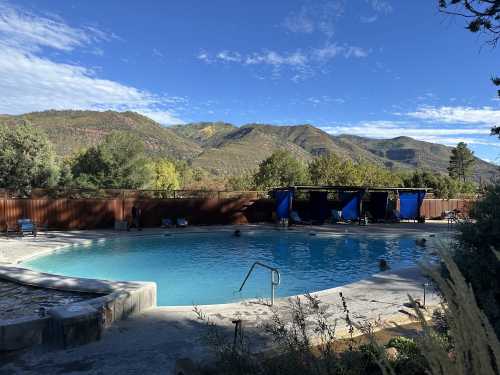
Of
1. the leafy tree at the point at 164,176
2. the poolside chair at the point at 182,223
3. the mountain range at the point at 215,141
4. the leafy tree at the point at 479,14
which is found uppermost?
the mountain range at the point at 215,141

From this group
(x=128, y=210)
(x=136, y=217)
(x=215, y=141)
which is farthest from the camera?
(x=215, y=141)

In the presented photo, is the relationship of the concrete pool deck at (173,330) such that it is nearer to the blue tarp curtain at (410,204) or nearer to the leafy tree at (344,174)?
the blue tarp curtain at (410,204)

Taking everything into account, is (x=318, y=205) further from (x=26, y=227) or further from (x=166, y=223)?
(x=26, y=227)

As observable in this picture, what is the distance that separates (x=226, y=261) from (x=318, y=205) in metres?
10.8

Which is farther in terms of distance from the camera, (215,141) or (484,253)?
Result: (215,141)

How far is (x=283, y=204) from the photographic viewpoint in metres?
21.9

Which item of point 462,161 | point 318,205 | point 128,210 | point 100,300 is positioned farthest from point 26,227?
point 462,161

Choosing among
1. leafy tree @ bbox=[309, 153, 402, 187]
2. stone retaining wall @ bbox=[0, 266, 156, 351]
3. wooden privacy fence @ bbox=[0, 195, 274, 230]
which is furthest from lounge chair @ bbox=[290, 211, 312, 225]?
leafy tree @ bbox=[309, 153, 402, 187]

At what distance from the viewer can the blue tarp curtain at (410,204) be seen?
24.0 metres

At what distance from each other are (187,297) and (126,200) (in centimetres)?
1012

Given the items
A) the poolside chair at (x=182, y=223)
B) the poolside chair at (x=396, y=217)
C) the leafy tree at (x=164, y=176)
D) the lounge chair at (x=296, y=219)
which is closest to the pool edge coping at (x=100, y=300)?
the poolside chair at (x=182, y=223)

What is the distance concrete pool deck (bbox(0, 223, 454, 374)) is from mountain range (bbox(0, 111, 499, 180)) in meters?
35.4

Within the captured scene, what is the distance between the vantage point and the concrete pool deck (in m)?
4.61

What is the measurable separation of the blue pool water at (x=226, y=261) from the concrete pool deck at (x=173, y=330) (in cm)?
243
